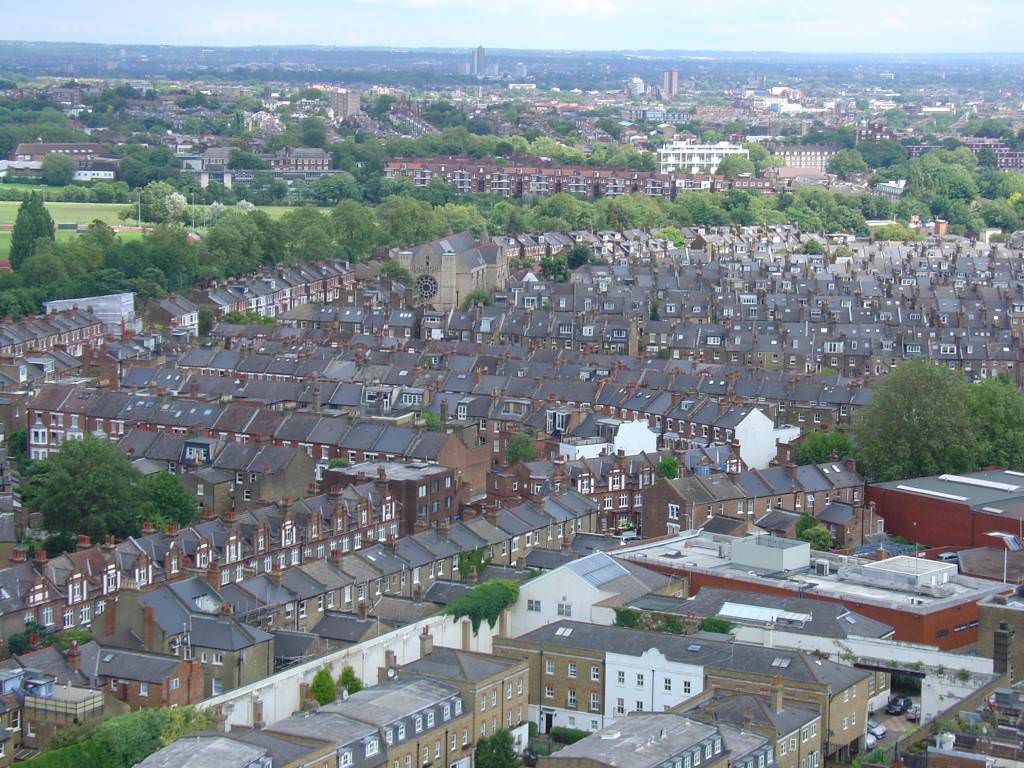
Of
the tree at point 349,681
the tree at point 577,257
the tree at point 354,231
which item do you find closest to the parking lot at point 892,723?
the tree at point 349,681

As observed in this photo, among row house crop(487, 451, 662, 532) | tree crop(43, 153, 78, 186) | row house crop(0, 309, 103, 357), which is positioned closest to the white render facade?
row house crop(487, 451, 662, 532)

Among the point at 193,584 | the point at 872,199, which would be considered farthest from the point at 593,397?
the point at 872,199

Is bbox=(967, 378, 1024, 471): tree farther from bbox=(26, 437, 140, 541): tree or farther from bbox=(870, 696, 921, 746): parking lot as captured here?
bbox=(26, 437, 140, 541): tree

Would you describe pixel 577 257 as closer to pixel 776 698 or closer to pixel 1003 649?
pixel 1003 649

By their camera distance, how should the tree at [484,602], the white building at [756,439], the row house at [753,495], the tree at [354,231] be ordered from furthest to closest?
1. the tree at [354,231]
2. the white building at [756,439]
3. the row house at [753,495]
4. the tree at [484,602]

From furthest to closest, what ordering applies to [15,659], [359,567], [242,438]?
1. [242,438]
2. [359,567]
3. [15,659]

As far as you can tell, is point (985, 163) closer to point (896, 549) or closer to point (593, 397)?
point (593, 397)

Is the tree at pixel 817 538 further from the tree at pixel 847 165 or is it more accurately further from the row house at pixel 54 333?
the tree at pixel 847 165

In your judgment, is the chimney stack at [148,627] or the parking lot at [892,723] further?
the chimney stack at [148,627]
